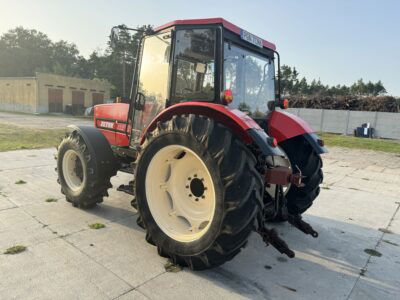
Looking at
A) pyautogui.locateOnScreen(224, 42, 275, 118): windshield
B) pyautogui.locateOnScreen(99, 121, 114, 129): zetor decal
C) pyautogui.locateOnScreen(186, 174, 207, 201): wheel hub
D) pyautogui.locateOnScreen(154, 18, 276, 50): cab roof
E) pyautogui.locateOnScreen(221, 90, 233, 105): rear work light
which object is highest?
pyautogui.locateOnScreen(154, 18, 276, 50): cab roof

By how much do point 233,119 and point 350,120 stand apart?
71.9ft

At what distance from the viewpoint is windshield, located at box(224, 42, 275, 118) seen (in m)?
3.35

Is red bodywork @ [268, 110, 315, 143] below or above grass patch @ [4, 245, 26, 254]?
above

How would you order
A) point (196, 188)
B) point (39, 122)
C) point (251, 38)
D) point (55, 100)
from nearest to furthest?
point (196, 188)
point (251, 38)
point (39, 122)
point (55, 100)

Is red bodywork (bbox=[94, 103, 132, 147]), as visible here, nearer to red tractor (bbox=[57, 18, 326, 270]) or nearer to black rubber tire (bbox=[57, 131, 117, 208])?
red tractor (bbox=[57, 18, 326, 270])

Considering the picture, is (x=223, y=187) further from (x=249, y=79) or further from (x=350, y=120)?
(x=350, y=120)

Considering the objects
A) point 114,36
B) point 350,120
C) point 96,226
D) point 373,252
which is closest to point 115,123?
point 114,36

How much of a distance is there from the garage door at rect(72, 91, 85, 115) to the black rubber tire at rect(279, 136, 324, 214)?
3230 cm

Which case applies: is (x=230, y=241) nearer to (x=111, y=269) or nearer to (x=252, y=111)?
(x=111, y=269)

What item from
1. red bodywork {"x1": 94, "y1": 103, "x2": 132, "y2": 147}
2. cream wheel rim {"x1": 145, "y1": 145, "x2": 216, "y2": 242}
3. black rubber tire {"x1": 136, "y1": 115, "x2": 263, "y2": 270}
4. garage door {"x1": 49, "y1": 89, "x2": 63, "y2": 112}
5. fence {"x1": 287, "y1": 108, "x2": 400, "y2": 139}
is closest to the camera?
black rubber tire {"x1": 136, "y1": 115, "x2": 263, "y2": 270}

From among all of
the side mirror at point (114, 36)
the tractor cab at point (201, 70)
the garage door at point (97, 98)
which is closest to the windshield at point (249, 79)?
the tractor cab at point (201, 70)

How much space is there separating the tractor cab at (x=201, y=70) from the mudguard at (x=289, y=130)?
0.17 meters

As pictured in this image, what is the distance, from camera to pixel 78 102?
34.1m

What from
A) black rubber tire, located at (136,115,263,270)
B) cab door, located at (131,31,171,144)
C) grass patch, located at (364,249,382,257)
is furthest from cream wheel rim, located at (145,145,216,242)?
grass patch, located at (364,249,382,257)
